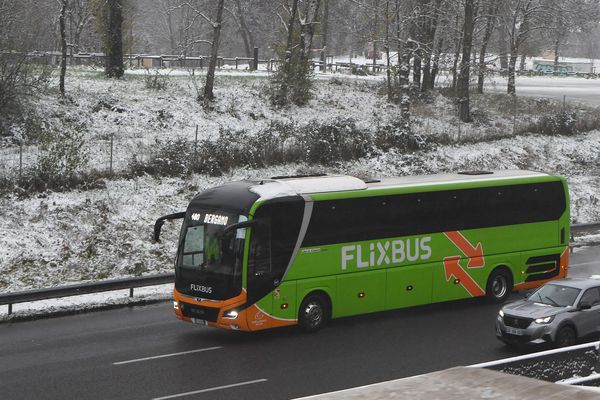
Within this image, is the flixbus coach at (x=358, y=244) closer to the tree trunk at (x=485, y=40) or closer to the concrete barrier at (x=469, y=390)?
the concrete barrier at (x=469, y=390)

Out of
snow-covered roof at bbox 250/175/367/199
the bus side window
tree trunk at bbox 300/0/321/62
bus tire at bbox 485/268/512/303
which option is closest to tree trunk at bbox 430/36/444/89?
tree trunk at bbox 300/0/321/62

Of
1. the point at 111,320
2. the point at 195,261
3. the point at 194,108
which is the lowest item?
the point at 111,320

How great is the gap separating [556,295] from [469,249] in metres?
3.45

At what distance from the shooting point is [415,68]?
48.4m

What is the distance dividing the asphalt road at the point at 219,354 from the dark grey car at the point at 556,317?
1.70 ft

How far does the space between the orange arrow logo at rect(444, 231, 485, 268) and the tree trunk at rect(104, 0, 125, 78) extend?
23738 millimetres

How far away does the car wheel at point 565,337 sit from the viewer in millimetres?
17859

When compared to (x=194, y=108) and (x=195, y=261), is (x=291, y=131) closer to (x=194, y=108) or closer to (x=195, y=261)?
(x=194, y=108)

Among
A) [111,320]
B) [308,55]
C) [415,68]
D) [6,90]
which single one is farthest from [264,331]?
[415,68]

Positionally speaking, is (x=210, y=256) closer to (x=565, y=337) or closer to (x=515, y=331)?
(x=515, y=331)

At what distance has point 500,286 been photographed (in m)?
22.7

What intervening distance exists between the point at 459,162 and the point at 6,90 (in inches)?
736

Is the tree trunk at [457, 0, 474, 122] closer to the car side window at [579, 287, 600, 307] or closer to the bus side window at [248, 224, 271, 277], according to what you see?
the car side window at [579, 287, 600, 307]

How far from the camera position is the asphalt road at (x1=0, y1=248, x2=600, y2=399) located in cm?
1541
